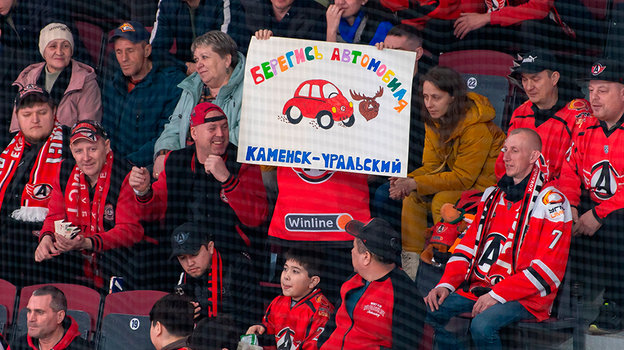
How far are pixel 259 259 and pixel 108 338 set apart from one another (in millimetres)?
858

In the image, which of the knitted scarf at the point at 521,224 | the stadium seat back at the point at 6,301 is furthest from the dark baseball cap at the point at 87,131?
the knitted scarf at the point at 521,224

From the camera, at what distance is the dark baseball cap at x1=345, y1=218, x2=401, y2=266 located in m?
4.71

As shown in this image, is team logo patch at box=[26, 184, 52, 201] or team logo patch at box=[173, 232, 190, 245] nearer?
team logo patch at box=[173, 232, 190, 245]

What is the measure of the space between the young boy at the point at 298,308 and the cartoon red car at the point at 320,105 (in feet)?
2.20

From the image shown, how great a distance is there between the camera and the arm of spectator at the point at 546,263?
4.50 m

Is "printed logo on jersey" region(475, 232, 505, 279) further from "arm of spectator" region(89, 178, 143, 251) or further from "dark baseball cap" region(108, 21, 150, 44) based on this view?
"dark baseball cap" region(108, 21, 150, 44)

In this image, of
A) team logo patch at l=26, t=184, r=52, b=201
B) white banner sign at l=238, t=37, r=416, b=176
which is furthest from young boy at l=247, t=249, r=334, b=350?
team logo patch at l=26, t=184, r=52, b=201

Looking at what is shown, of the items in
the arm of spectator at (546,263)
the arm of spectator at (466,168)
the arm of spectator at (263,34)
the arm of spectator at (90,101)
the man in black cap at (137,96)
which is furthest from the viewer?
the arm of spectator at (90,101)

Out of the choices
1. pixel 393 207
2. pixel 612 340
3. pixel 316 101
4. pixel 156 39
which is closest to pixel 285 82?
pixel 316 101

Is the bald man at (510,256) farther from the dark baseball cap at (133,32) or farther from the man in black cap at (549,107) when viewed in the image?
the dark baseball cap at (133,32)

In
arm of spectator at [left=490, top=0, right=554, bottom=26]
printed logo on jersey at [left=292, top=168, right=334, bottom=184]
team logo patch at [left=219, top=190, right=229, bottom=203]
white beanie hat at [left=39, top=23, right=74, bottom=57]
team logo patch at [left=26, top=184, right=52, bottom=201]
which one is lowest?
team logo patch at [left=26, top=184, right=52, bottom=201]

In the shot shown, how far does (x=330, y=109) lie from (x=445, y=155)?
64 centimetres

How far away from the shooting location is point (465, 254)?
15.7 ft

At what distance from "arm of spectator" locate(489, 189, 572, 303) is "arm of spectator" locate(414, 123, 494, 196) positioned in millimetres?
635
